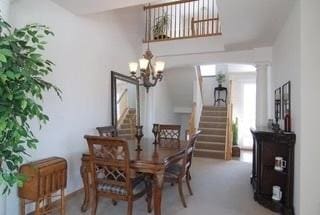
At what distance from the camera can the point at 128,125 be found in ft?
17.7

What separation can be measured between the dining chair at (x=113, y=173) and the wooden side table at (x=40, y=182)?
455 millimetres

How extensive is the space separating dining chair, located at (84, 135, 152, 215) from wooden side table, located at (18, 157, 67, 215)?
0.45 meters

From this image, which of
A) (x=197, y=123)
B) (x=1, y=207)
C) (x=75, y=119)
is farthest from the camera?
(x=197, y=123)

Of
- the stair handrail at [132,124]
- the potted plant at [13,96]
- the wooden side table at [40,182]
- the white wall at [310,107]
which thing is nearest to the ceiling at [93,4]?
the potted plant at [13,96]

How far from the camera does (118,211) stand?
322 centimetres

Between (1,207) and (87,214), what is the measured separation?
0.94 meters

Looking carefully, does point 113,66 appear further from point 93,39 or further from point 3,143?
point 3,143

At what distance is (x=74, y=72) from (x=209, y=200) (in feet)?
9.14

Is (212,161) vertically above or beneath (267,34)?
beneath

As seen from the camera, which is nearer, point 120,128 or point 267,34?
point 267,34

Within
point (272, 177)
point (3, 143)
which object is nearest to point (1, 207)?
point (3, 143)

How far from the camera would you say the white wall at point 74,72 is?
333cm

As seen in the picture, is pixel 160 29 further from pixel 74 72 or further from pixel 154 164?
pixel 154 164

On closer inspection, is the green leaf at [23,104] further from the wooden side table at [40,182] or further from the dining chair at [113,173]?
the wooden side table at [40,182]
